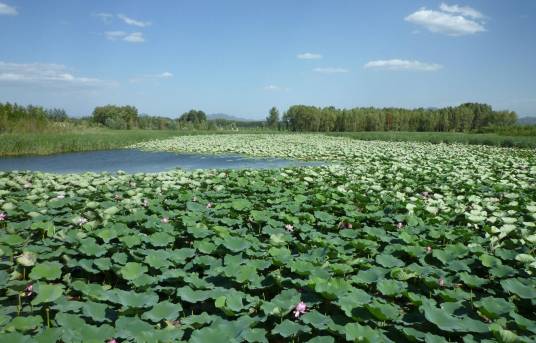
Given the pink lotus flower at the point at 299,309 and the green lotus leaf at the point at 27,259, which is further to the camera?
the green lotus leaf at the point at 27,259

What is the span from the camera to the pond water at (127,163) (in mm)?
11375

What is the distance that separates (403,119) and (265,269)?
174 feet

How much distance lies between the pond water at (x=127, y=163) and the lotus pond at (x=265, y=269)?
5.79m

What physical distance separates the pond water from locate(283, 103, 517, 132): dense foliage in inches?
1594

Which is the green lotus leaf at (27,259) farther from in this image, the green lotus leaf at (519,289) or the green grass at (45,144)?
the green grass at (45,144)

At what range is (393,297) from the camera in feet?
8.72

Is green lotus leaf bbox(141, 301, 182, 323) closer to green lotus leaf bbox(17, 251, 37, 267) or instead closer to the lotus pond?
the lotus pond

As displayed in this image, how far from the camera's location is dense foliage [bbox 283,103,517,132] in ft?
167

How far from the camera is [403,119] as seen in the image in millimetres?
52531

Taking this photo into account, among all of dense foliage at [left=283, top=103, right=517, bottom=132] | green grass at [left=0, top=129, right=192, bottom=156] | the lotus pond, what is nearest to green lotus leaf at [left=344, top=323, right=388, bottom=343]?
the lotus pond

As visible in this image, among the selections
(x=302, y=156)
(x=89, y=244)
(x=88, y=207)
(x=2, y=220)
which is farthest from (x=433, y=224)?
(x=302, y=156)

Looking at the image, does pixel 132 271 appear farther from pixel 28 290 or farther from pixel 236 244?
pixel 236 244

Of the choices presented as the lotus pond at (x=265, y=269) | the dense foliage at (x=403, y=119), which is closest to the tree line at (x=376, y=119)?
the dense foliage at (x=403, y=119)

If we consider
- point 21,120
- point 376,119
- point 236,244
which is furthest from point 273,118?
point 236,244
